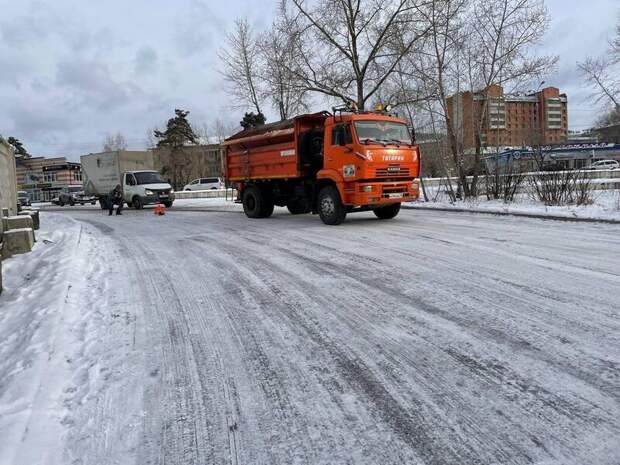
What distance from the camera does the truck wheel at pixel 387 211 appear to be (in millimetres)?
13679

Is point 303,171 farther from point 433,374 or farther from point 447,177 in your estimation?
point 433,374

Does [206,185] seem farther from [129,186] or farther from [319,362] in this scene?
[319,362]

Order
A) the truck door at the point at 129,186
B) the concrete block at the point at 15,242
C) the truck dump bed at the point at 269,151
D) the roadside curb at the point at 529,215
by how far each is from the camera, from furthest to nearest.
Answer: the truck door at the point at 129,186, the truck dump bed at the point at 269,151, the roadside curb at the point at 529,215, the concrete block at the point at 15,242

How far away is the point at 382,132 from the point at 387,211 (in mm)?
2722

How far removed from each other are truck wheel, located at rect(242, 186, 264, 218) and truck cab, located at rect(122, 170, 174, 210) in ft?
35.1

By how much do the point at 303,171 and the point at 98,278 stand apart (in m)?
Result: 7.90

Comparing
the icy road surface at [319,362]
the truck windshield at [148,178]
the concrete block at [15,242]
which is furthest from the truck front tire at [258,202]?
the truck windshield at [148,178]

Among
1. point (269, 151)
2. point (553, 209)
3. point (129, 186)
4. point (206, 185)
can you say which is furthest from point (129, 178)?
point (206, 185)

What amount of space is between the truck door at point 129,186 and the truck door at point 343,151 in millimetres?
16977

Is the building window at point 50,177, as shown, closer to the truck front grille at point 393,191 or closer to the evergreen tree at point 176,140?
the evergreen tree at point 176,140

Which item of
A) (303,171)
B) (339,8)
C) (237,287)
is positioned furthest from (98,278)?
(339,8)

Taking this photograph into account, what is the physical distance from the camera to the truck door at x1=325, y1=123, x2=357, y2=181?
11594mm

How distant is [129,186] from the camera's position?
26.1 meters

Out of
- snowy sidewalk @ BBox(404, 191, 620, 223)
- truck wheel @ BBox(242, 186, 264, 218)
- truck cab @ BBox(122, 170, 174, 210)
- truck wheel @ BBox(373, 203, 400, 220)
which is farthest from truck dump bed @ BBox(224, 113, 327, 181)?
truck cab @ BBox(122, 170, 174, 210)
